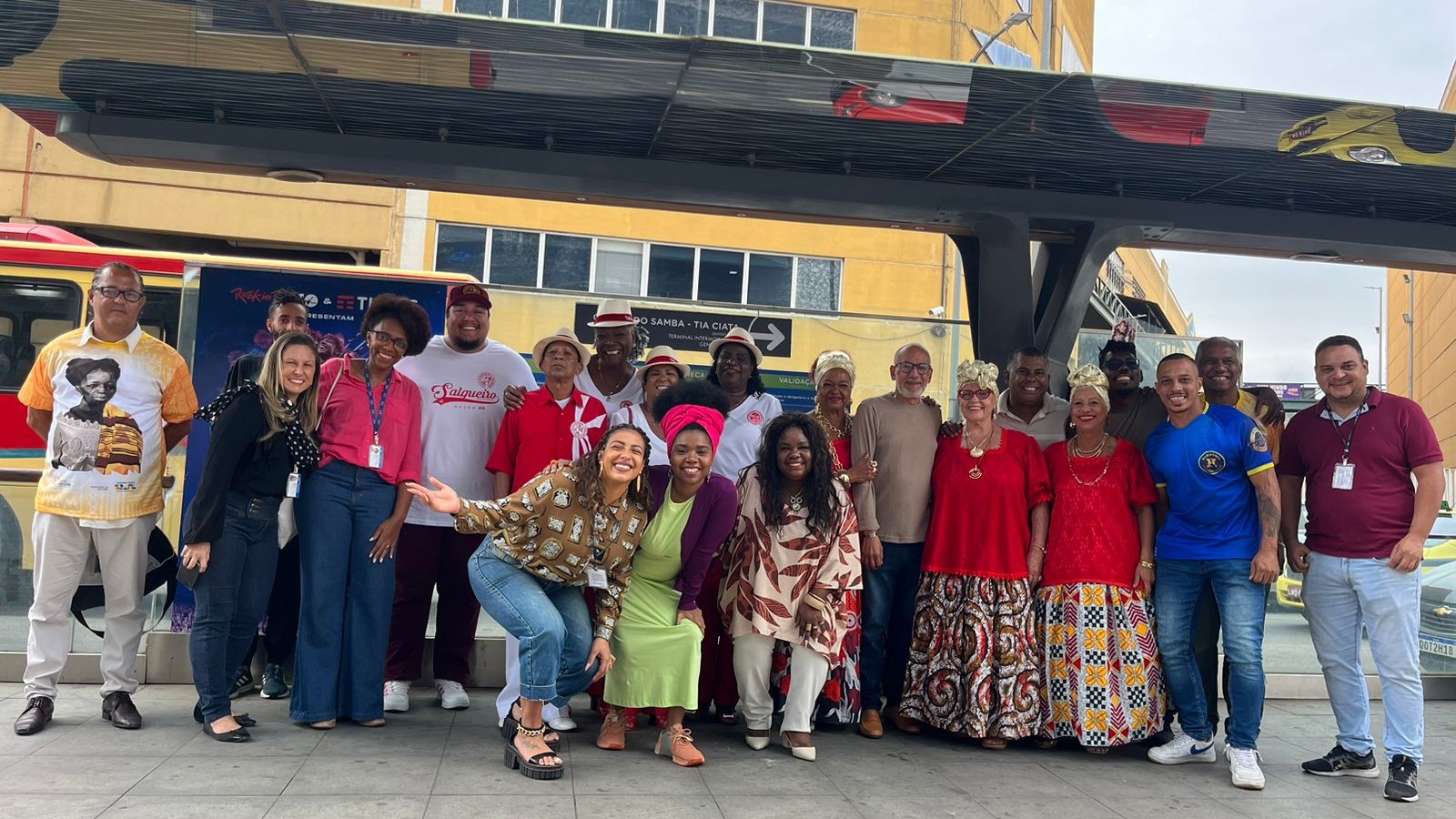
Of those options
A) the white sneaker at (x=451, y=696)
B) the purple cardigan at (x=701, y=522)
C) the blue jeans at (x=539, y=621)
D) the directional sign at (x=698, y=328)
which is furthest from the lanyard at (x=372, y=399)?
the directional sign at (x=698, y=328)

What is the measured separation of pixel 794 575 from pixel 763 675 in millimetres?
501

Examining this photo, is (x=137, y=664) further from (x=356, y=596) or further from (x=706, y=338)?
(x=706, y=338)

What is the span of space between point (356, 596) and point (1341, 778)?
4714 millimetres

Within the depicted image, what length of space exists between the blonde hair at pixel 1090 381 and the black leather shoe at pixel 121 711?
468 centimetres

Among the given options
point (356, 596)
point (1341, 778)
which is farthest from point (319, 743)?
point (1341, 778)

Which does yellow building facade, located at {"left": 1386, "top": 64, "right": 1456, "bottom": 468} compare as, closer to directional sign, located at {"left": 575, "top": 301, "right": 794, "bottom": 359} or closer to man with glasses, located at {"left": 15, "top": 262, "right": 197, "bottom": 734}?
directional sign, located at {"left": 575, "top": 301, "right": 794, "bottom": 359}

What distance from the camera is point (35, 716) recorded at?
16.1 ft

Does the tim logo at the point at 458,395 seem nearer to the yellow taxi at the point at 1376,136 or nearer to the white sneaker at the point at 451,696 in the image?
the white sneaker at the point at 451,696

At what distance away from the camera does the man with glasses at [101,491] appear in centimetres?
503

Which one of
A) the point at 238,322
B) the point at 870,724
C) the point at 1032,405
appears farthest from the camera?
the point at 238,322

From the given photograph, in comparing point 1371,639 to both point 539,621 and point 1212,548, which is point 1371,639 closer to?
point 1212,548

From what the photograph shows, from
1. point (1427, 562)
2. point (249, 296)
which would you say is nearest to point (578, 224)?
point (249, 296)

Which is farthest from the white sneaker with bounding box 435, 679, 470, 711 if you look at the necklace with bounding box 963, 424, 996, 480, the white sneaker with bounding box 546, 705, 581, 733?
the necklace with bounding box 963, 424, 996, 480

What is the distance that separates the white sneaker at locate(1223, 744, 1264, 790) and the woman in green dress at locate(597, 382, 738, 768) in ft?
8.02
